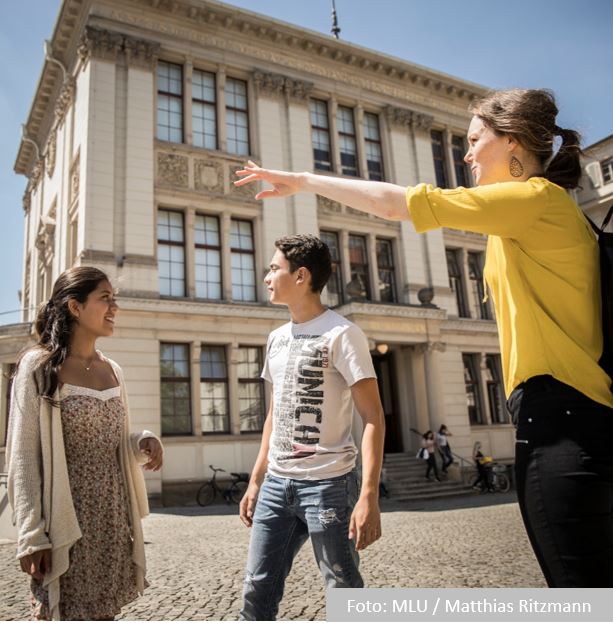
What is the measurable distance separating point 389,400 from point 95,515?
768 inches

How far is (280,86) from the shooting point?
20750 mm

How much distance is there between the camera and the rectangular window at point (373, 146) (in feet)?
74.0

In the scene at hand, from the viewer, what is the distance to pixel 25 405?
2.51 metres

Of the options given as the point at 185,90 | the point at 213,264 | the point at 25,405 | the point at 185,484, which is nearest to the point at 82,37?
the point at 185,90

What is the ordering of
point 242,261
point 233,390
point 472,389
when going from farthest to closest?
point 472,389 → point 242,261 → point 233,390

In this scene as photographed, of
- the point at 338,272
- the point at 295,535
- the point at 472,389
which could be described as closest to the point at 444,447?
the point at 472,389

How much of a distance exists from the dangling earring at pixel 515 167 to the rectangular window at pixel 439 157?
2281 cm

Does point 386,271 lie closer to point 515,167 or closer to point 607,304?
point 515,167

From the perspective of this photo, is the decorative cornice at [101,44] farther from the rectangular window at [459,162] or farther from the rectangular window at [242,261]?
the rectangular window at [459,162]

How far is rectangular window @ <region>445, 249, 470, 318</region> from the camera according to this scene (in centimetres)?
2312

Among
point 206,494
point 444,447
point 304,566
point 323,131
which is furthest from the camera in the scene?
point 323,131

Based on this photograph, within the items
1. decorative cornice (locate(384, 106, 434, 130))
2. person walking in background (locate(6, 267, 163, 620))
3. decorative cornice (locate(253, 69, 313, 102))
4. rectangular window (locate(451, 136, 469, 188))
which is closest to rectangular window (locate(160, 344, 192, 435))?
decorative cornice (locate(253, 69, 313, 102))

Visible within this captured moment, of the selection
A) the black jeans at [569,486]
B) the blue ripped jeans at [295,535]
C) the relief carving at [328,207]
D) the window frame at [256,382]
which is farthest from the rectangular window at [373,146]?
the black jeans at [569,486]

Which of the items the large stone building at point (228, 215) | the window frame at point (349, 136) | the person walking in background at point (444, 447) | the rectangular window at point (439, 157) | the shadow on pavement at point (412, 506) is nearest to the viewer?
the shadow on pavement at point (412, 506)
